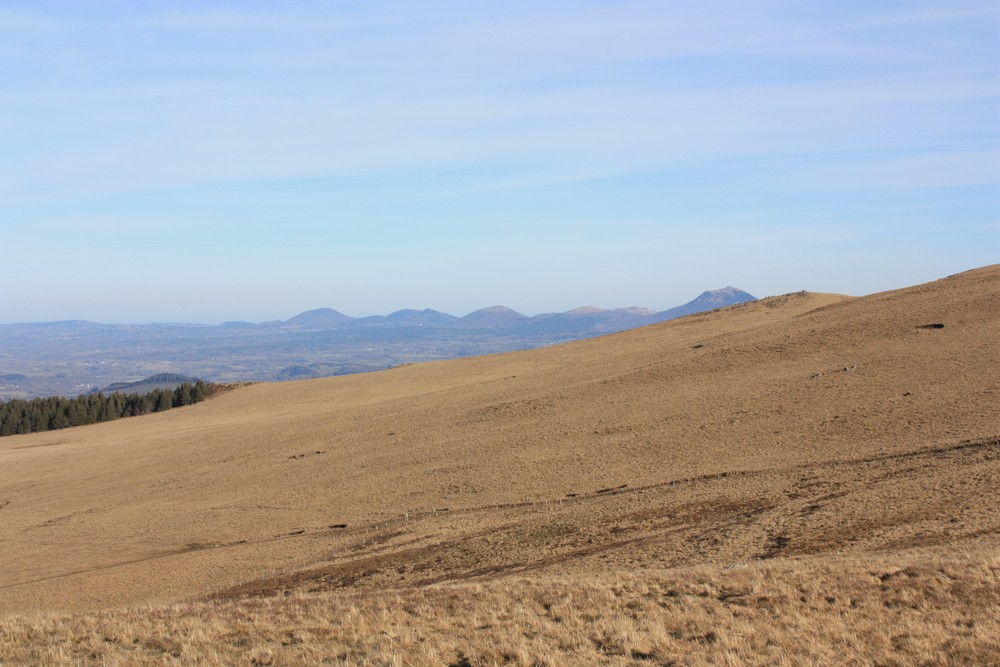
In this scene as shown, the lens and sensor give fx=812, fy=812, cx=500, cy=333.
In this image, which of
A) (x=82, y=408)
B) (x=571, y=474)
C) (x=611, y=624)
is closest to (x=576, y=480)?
(x=571, y=474)

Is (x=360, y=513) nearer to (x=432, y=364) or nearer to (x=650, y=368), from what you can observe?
(x=650, y=368)

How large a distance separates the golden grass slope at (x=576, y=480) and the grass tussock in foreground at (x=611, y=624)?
0.92ft

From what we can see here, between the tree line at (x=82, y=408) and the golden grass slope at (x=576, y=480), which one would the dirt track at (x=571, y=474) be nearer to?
the golden grass slope at (x=576, y=480)

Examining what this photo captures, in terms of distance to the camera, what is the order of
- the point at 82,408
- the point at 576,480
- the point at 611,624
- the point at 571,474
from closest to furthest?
1. the point at 611,624
2. the point at 576,480
3. the point at 571,474
4. the point at 82,408

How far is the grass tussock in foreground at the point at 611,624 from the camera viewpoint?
10.7m

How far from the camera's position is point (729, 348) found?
42406mm

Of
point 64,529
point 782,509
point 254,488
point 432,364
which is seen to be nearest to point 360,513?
point 254,488

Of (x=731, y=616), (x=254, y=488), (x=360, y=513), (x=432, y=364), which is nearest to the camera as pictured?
(x=731, y=616)

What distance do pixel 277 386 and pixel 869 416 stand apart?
181ft

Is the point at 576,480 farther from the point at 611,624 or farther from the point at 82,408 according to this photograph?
the point at 82,408

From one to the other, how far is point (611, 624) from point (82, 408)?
7229cm

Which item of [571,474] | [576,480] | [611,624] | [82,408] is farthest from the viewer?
[82,408]

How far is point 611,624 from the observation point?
12.0m

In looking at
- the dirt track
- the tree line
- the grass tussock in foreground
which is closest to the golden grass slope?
the dirt track
